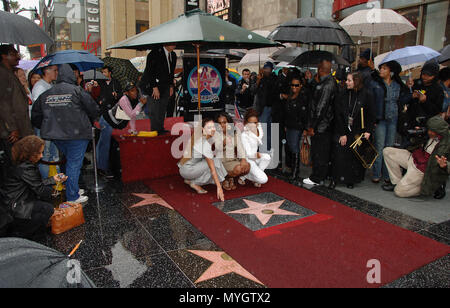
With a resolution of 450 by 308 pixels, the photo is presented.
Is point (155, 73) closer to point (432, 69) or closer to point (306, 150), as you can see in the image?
point (306, 150)

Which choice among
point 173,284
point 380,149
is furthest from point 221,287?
point 380,149

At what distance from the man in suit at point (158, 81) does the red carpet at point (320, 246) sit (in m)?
2.45

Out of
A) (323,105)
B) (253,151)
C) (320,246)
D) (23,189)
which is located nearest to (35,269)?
(23,189)

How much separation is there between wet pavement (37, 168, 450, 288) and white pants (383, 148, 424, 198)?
0.69 metres

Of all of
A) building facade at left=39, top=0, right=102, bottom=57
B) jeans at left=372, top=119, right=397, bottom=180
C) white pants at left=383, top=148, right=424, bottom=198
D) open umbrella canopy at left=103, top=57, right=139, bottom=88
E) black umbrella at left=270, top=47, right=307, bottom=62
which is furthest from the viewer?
building facade at left=39, top=0, right=102, bottom=57

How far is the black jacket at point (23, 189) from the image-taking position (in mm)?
4004

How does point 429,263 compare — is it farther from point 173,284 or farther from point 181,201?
point 181,201

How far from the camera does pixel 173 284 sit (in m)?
3.31

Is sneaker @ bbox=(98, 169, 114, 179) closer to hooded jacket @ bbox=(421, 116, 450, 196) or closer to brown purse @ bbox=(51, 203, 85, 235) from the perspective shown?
brown purse @ bbox=(51, 203, 85, 235)

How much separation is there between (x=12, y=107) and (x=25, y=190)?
1.72 m

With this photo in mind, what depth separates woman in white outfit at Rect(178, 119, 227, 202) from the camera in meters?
5.83

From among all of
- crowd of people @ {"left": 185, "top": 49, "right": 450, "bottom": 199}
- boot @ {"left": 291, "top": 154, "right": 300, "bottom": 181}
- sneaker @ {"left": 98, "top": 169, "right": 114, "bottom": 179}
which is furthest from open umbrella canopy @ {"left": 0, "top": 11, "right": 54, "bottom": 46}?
boot @ {"left": 291, "top": 154, "right": 300, "bottom": 181}

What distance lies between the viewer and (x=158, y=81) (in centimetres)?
723

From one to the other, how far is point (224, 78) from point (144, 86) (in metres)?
1.87
